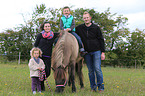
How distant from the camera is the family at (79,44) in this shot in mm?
4922

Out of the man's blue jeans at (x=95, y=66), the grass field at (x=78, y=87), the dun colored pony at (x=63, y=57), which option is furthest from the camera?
the man's blue jeans at (x=95, y=66)

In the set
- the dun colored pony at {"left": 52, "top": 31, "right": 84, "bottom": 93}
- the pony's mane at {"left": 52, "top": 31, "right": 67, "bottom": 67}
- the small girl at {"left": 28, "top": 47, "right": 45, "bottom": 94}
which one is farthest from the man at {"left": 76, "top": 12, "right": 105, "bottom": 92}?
the small girl at {"left": 28, "top": 47, "right": 45, "bottom": 94}

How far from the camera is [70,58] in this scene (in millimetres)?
5094

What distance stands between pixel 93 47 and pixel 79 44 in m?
0.48

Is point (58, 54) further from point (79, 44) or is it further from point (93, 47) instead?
point (93, 47)

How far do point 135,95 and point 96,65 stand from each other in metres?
1.42

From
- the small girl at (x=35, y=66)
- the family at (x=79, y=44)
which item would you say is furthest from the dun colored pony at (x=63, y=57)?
the small girl at (x=35, y=66)

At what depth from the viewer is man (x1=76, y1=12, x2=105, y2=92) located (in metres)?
5.39

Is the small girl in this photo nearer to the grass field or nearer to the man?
the grass field

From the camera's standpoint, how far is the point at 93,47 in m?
5.43

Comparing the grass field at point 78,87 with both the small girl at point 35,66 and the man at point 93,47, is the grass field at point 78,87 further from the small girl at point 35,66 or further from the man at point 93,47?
the man at point 93,47

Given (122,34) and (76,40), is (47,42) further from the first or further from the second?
(122,34)

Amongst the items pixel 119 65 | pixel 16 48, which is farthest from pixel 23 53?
pixel 119 65

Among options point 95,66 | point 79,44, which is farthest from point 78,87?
point 79,44
